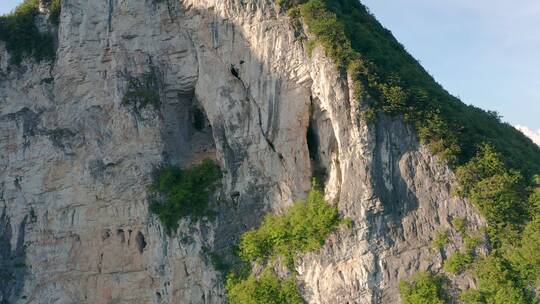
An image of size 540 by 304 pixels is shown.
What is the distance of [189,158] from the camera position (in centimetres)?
2312

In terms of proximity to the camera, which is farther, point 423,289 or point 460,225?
point 460,225

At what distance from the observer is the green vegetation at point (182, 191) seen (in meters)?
21.7

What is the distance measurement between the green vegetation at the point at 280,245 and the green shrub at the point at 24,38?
9382 mm

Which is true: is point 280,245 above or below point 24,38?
below

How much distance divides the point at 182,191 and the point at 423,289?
7434 millimetres

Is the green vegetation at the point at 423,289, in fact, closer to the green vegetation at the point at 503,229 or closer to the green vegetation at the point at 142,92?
the green vegetation at the point at 503,229

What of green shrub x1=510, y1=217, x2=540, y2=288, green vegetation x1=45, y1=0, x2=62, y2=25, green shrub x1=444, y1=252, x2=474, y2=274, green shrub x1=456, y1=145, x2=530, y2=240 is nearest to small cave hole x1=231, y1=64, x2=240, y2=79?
green vegetation x1=45, y1=0, x2=62, y2=25

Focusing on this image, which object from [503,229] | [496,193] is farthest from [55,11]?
[503,229]

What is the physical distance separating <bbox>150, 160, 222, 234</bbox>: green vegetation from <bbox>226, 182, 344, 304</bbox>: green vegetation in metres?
1.84

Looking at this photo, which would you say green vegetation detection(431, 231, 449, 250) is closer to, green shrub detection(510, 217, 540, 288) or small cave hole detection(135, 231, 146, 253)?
green shrub detection(510, 217, 540, 288)

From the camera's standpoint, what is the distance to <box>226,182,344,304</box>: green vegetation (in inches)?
789

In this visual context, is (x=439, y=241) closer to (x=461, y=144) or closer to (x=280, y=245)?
(x=461, y=144)

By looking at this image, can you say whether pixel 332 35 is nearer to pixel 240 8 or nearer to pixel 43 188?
pixel 240 8

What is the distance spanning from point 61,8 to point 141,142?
18.1 feet
